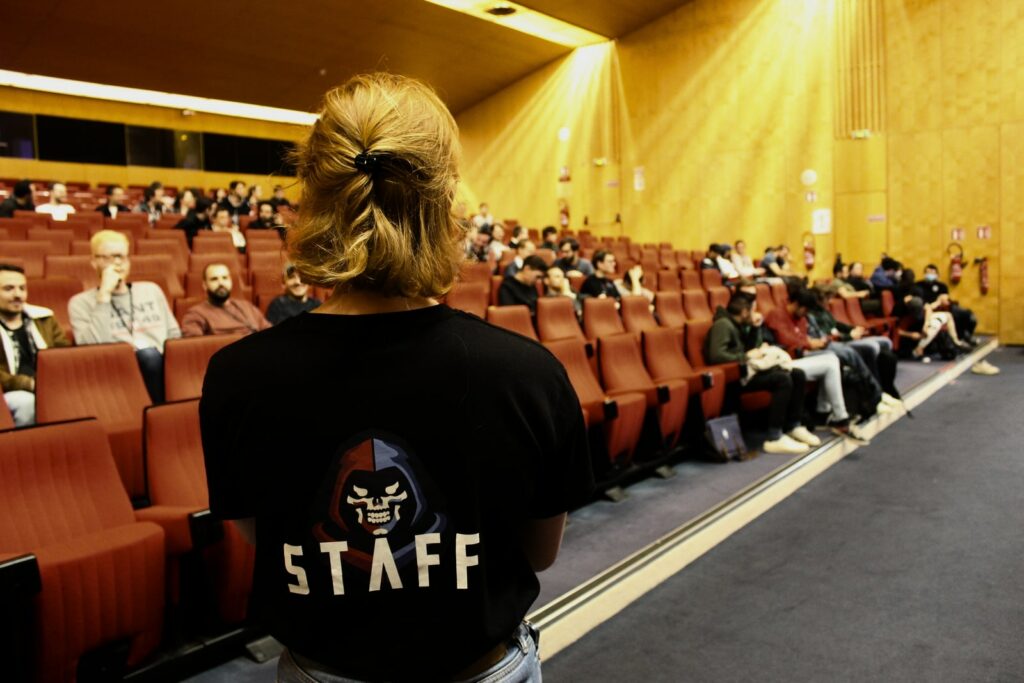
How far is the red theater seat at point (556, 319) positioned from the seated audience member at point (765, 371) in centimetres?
49

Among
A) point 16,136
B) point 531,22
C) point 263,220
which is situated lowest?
point 263,220

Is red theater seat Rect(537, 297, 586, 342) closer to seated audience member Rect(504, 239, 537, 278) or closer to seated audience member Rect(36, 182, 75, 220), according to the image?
seated audience member Rect(504, 239, 537, 278)

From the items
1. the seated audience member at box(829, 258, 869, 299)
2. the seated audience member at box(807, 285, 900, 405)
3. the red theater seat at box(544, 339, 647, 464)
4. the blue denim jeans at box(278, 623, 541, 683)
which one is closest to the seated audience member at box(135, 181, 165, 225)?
the red theater seat at box(544, 339, 647, 464)

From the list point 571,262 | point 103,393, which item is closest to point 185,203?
point 571,262

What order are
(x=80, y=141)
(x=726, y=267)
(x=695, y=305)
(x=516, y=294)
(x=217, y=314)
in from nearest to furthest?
(x=217, y=314)
(x=516, y=294)
(x=695, y=305)
(x=726, y=267)
(x=80, y=141)

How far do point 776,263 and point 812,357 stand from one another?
3167 mm

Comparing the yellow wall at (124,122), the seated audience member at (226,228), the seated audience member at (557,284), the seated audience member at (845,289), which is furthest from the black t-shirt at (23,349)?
the yellow wall at (124,122)

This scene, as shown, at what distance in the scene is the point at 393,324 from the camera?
1.45 feet

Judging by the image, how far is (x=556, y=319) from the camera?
2.78m

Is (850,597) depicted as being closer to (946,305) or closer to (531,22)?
(946,305)

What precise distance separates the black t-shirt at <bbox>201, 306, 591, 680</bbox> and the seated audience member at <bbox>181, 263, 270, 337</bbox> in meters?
1.91

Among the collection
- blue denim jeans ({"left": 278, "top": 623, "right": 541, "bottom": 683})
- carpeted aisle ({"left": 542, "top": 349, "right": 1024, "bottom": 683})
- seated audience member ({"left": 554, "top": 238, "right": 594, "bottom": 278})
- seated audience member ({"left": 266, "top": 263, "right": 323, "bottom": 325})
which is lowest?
carpeted aisle ({"left": 542, "top": 349, "right": 1024, "bottom": 683})

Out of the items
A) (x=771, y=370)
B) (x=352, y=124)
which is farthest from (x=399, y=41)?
(x=352, y=124)

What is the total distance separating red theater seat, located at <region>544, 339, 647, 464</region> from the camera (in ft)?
7.13
